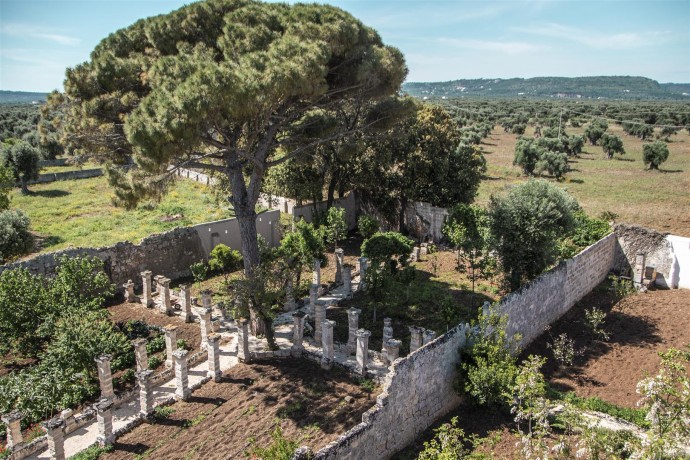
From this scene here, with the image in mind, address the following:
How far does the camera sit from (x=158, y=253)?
22031 mm

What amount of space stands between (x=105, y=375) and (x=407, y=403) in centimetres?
740

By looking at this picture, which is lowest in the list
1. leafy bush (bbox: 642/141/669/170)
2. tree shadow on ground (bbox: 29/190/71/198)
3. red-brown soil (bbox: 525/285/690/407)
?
red-brown soil (bbox: 525/285/690/407)

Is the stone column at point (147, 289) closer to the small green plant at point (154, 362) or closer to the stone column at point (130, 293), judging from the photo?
the stone column at point (130, 293)

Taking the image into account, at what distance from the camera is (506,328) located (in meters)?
14.9

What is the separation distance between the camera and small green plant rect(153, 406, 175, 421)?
12.5m

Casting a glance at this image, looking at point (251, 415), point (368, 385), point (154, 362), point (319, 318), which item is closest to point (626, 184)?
point (319, 318)

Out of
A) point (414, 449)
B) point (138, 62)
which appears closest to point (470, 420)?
point (414, 449)

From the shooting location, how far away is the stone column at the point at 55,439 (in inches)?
416

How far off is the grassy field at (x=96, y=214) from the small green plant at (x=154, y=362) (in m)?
11.0

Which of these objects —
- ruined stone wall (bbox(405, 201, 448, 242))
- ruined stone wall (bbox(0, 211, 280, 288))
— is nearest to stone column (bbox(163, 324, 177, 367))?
ruined stone wall (bbox(0, 211, 280, 288))

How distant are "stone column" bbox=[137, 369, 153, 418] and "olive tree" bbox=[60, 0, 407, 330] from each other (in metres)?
5.39

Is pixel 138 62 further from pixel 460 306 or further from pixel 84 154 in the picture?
pixel 460 306

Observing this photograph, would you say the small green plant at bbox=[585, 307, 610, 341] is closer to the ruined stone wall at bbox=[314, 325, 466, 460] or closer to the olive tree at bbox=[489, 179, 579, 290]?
the olive tree at bbox=[489, 179, 579, 290]

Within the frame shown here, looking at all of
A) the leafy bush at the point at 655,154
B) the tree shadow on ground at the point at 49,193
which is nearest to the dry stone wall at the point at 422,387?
the tree shadow on ground at the point at 49,193
